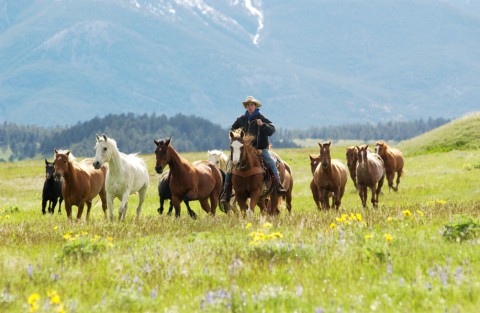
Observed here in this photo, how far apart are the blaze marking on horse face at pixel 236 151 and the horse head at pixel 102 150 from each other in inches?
156

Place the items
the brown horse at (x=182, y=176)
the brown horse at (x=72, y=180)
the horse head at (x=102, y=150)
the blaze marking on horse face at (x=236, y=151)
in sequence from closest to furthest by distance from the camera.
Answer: the blaze marking on horse face at (x=236, y=151), the horse head at (x=102, y=150), the brown horse at (x=182, y=176), the brown horse at (x=72, y=180)

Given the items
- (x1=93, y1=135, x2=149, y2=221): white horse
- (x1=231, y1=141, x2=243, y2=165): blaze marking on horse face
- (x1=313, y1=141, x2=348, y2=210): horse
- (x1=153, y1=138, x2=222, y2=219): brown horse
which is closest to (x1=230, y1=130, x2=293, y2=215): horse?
(x1=231, y1=141, x2=243, y2=165): blaze marking on horse face

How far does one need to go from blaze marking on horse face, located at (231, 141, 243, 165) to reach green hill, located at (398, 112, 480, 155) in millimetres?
48920

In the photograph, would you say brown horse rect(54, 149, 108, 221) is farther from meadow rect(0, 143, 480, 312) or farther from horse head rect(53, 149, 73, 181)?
meadow rect(0, 143, 480, 312)

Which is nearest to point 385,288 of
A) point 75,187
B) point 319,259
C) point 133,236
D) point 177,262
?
point 319,259

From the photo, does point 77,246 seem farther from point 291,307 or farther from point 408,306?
point 408,306

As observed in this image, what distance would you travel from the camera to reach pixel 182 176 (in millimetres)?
18047

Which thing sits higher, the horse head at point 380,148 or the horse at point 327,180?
the horse head at point 380,148

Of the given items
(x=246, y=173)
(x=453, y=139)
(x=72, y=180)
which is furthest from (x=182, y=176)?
(x=453, y=139)

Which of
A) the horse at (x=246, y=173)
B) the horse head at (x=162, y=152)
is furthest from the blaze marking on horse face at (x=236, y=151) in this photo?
the horse head at (x=162, y=152)

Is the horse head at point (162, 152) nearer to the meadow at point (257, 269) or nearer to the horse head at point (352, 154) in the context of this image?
the meadow at point (257, 269)

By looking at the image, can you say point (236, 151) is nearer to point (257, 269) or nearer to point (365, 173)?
point (257, 269)

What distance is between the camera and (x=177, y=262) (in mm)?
8500

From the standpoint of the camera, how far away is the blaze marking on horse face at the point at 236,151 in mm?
15570
